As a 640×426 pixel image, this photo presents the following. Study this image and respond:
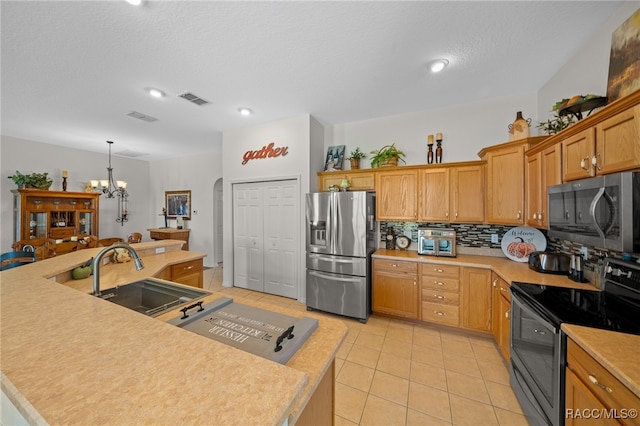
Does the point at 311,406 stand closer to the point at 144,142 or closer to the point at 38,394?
the point at 38,394

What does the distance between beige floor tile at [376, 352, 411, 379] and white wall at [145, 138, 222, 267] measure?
187 inches

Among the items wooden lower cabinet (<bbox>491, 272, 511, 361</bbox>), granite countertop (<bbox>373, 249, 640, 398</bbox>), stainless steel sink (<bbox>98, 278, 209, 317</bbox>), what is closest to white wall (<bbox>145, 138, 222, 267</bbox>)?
stainless steel sink (<bbox>98, 278, 209, 317</bbox>)

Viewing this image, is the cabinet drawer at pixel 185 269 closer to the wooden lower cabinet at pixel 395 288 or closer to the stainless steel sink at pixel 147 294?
the stainless steel sink at pixel 147 294

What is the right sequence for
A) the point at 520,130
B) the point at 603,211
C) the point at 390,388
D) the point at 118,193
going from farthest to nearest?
the point at 118,193 < the point at 520,130 < the point at 390,388 < the point at 603,211

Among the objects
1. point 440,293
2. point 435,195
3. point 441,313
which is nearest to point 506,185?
point 435,195

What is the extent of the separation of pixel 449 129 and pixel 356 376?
3279 millimetres

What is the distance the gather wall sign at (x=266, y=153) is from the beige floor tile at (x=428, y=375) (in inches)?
125

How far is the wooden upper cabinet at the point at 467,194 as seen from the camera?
2773 mm

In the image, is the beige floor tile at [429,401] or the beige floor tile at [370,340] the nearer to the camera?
the beige floor tile at [429,401]

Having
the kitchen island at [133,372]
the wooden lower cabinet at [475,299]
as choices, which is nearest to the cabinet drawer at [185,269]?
the kitchen island at [133,372]

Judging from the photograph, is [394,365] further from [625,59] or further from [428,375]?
[625,59]

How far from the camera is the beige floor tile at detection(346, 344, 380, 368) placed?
2.24 metres

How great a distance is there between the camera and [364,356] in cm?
233

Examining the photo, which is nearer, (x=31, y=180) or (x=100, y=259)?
(x=100, y=259)
